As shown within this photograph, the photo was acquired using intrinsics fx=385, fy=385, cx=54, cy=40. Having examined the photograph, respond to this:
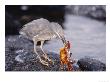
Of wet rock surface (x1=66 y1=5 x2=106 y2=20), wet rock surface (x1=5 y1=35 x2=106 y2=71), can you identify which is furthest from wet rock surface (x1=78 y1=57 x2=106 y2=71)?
wet rock surface (x1=66 y1=5 x2=106 y2=20)

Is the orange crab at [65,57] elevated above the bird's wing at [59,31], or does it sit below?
below

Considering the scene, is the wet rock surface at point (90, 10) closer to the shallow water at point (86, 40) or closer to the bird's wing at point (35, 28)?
the shallow water at point (86, 40)

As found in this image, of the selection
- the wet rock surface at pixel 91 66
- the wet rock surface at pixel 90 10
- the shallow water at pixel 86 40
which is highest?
the wet rock surface at pixel 90 10

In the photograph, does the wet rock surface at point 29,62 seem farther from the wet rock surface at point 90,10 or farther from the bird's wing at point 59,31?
the wet rock surface at point 90,10

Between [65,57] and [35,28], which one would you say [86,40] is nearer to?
[65,57]

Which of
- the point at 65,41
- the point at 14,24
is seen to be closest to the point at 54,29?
the point at 65,41

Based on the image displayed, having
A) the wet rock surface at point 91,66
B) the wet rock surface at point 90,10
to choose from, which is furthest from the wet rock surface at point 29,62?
the wet rock surface at point 90,10
